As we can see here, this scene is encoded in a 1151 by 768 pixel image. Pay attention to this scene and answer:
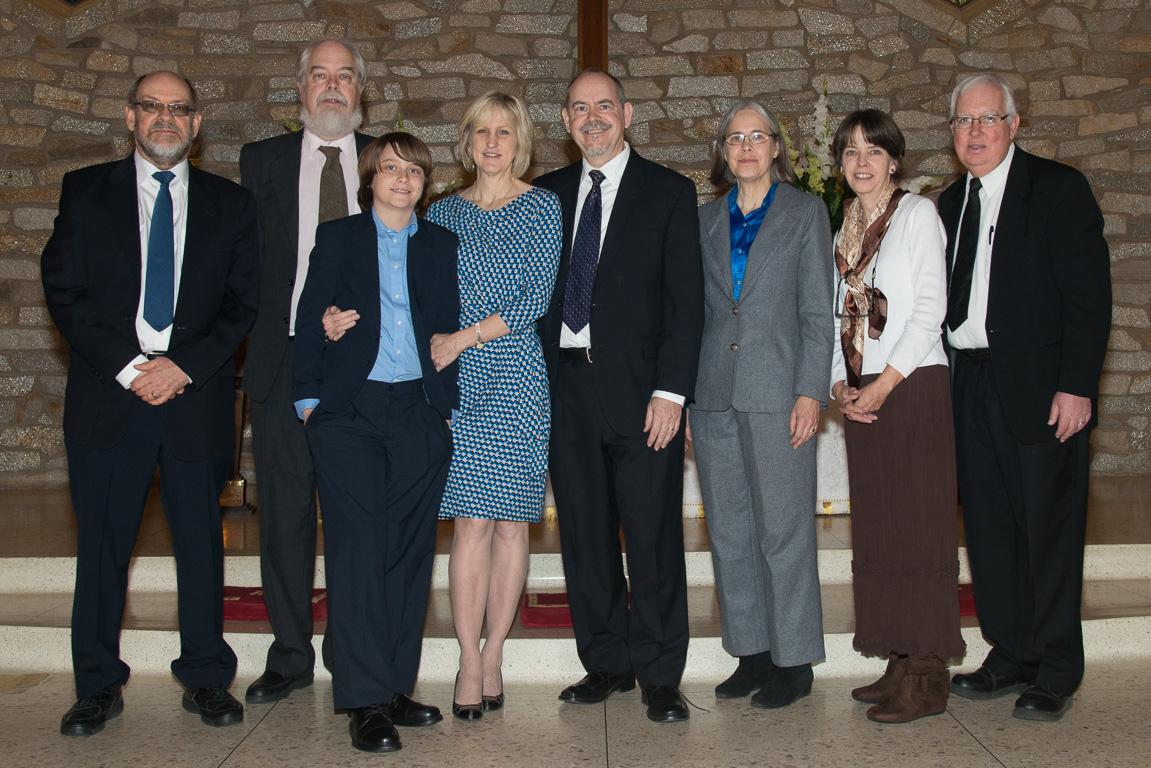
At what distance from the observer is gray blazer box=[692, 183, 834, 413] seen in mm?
2557

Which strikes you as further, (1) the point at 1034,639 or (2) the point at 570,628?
(2) the point at 570,628

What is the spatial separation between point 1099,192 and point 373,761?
5.49 metres

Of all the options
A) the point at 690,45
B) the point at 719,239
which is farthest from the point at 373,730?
the point at 690,45

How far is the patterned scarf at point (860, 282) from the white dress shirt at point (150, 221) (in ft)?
6.06

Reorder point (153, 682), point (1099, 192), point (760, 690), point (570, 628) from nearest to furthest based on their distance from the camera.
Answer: point (760, 690) < point (153, 682) < point (570, 628) < point (1099, 192)

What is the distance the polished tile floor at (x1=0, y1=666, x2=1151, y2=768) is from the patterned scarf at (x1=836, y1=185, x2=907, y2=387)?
0.94m

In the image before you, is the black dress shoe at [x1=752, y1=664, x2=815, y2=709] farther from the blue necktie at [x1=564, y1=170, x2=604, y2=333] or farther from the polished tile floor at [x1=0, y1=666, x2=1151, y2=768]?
the blue necktie at [x1=564, y1=170, x2=604, y2=333]

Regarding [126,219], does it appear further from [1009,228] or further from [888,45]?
[888,45]

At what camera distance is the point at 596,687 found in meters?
2.67

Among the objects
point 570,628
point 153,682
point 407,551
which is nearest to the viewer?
point 407,551

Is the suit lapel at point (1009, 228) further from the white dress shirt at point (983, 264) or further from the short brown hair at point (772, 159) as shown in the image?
the short brown hair at point (772, 159)

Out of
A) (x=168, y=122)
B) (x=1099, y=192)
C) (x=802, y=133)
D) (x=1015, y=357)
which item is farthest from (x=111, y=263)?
(x=1099, y=192)

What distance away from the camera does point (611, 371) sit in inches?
100

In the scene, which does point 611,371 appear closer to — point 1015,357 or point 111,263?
point 1015,357
